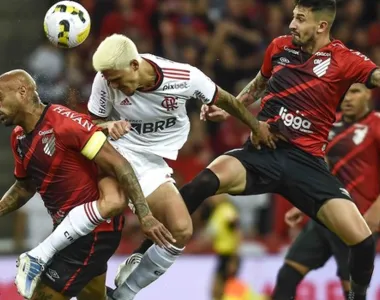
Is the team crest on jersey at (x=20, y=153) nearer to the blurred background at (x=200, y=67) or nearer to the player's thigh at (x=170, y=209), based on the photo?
the player's thigh at (x=170, y=209)

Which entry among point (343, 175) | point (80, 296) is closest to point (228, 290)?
point (343, 175)

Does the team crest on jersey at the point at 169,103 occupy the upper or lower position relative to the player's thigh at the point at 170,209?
upper

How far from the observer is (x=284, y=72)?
7633 millimetres

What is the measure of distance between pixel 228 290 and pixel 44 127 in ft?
16.1

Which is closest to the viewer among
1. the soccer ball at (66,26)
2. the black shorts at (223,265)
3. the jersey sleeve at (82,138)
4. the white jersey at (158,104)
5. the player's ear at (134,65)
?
the jersey sleeve at (82,138)

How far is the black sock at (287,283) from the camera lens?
877 cm

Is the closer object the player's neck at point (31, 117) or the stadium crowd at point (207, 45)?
the player's neck at point (31, 117)

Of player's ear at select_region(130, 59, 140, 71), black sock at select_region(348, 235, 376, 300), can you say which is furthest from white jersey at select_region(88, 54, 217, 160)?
black sock at select_region(348, 235, 376, 300)

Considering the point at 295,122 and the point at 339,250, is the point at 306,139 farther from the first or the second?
the point at 339,250

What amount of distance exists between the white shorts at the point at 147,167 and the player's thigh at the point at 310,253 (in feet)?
6.04

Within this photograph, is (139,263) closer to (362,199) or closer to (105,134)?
(105,134)

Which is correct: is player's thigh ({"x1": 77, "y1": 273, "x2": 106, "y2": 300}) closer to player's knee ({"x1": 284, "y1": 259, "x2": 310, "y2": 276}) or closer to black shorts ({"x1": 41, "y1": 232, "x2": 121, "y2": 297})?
black shorts ({"x1": 41, "y1": 232, "x2": 121, "y2": 297})

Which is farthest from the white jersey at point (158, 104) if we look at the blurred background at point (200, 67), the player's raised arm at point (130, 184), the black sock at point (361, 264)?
the blurred background at point (200, 67)

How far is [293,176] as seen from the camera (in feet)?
24.7
